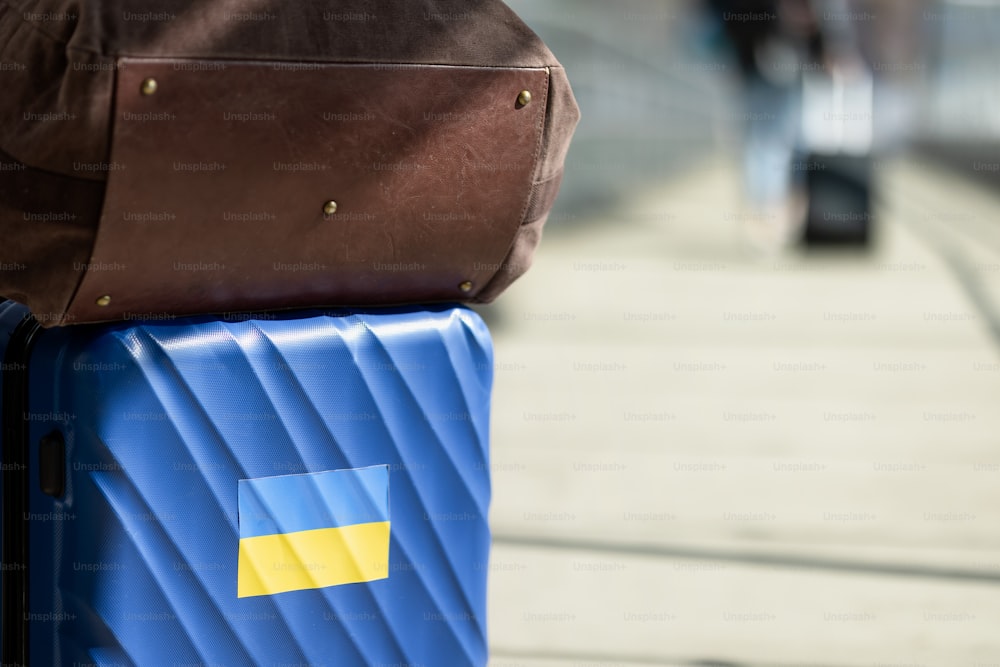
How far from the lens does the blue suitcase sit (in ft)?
4.92

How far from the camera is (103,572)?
4.94 ft

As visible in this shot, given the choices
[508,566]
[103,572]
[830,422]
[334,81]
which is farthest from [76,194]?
[830,422]

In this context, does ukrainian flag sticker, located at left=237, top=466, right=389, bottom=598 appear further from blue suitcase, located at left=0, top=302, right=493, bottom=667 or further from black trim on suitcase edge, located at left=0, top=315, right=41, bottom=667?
black trim on suitcase edge, located at left=0, top=315, right=41, bottom=667

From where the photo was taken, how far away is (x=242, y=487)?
160 centimetres

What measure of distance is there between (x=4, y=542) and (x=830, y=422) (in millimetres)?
3268

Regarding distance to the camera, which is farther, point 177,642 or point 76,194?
point 177,642

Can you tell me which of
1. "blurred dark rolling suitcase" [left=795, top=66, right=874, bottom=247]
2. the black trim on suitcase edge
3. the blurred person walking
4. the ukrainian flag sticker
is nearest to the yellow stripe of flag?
the ukrainian flag sticker

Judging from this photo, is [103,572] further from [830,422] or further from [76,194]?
[830,422]

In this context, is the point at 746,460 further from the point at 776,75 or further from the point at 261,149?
the point at 776,75

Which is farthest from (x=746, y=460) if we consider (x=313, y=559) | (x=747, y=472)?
(x=313, y=559)

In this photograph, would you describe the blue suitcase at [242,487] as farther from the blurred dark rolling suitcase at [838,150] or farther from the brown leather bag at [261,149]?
the blurred dark rolling suitcase at [838,150]

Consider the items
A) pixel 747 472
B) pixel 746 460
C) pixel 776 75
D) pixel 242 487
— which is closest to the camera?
pixel 242 487

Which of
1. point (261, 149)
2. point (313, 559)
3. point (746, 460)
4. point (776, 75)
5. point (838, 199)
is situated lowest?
point (838, 199)

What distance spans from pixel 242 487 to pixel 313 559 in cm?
15
